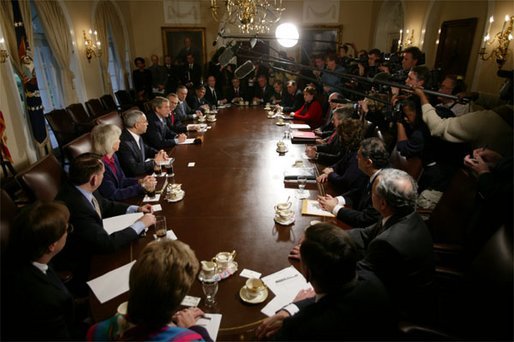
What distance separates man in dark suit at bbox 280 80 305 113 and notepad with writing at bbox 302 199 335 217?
4.32 metres

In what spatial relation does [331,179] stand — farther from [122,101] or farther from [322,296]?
[122,101]

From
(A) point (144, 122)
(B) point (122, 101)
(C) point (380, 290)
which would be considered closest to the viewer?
(C) point (380, 290)

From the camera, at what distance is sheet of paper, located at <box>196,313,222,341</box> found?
1316mm

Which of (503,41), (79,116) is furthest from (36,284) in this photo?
(503,41)

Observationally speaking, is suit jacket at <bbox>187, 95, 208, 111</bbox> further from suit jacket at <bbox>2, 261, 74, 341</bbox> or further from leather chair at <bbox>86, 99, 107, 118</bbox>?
suit jacket at <bbox>2, 261, 74, 341</bbox>

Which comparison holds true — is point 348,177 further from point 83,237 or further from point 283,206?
point 83,237

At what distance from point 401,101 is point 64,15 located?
21.4 feet

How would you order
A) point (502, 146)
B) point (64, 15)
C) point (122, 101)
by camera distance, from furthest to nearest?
point (122, 101) < point (64, 15) < point (502, 146)

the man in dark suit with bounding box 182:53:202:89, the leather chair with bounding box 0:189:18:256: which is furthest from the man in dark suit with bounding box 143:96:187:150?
the man in dark suit with bounding box 182:53:202:89

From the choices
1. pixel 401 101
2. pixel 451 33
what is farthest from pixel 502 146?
pixel 451 33

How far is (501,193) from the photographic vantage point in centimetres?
172

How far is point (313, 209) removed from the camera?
2.31 metres

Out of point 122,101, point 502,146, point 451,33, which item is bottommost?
point 122,101

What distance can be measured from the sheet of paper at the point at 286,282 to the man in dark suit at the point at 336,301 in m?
0.26
